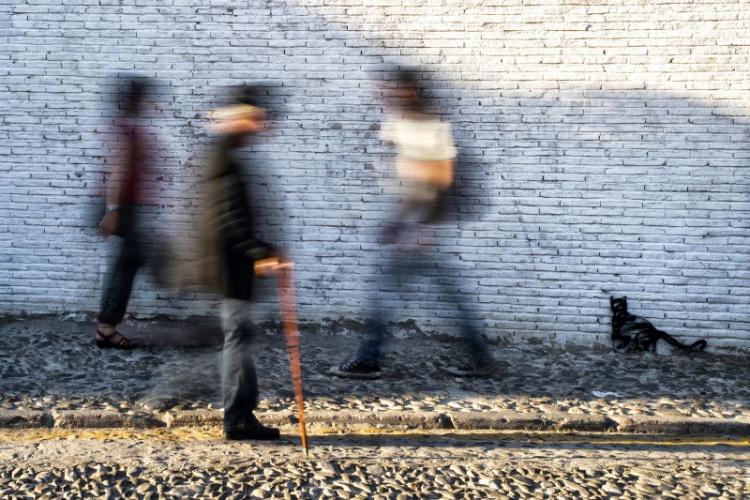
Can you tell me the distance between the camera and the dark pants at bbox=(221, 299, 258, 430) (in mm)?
4762

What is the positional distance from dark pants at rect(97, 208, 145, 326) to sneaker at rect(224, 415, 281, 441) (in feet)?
7.64

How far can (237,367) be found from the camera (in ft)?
15.7

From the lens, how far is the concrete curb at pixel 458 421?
520 centimetres

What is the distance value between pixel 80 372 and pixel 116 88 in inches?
104

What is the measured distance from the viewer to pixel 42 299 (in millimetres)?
7574

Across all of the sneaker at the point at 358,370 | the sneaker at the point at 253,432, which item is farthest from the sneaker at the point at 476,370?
the sneaker at the point at 253,432

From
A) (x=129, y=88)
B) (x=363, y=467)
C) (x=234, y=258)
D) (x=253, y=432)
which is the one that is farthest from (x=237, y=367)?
(x=129, y=88)

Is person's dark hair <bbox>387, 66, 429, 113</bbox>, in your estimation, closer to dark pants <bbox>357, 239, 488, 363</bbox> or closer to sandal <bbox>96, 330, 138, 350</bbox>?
dark pants <bbox>357, 239, 488, 363</bbox>

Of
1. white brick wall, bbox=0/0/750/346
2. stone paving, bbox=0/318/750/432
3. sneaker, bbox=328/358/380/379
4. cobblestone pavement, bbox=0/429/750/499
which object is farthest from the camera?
white brick wall, bbox=0/0/750/346

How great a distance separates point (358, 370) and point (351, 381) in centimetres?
13

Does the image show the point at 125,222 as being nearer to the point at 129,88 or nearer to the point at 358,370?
the point at 129,88

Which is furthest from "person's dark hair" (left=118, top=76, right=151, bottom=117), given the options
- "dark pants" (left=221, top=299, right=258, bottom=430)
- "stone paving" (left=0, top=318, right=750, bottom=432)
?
"dark pants" (left=221, top=299, right=258, bottom=430)

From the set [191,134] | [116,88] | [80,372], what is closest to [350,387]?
[80,372]

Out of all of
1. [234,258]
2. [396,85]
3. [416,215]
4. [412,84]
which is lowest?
[234,258]
